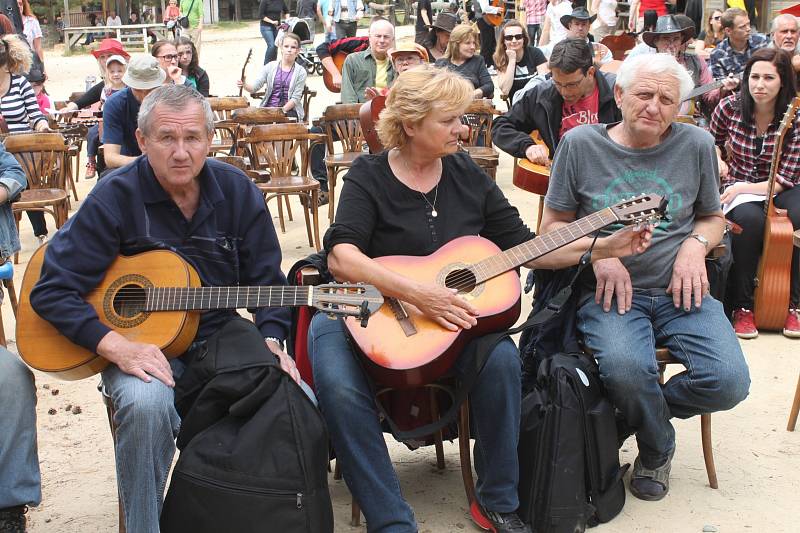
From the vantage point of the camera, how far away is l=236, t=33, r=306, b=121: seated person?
9.78 m

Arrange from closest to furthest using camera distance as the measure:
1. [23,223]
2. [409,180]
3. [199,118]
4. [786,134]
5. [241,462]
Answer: [241,462] < [199,118] < [409,180] < [786,134] < [23,223]

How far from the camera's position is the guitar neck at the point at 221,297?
9.43 feet

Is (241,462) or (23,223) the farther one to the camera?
(23,223)

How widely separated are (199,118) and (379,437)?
1215 mm

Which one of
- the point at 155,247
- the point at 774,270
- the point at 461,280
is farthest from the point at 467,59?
the point at 155,247

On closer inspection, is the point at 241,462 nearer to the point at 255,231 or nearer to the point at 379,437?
the point at 379,437

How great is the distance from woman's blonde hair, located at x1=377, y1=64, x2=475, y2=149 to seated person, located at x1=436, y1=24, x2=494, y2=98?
5.89 m

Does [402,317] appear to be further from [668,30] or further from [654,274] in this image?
[668,30]

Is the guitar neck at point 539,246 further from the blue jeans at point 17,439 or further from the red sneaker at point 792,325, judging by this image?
the red sneaker at point 792,325

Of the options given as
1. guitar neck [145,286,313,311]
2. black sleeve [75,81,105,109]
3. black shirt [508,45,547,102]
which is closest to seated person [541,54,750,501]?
guitar neck [145,286,313,311]

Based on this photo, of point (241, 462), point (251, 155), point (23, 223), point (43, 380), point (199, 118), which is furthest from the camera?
point (23, 223)

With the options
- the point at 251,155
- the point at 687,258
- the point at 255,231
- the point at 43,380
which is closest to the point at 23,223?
the point at 251,155

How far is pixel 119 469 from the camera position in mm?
2703

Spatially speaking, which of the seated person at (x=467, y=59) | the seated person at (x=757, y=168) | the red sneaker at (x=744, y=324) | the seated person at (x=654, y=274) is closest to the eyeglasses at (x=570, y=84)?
the seated person at (x=757, y=168)
